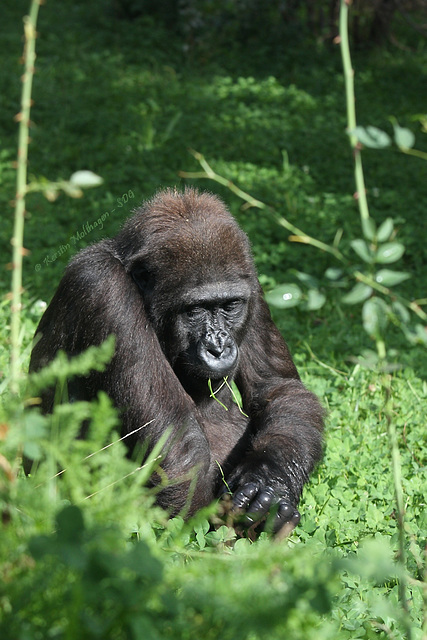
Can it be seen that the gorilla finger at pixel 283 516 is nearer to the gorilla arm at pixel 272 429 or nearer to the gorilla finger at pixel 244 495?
the gorilla arm at pixel 272 429

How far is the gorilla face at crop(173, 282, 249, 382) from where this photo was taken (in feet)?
13.8

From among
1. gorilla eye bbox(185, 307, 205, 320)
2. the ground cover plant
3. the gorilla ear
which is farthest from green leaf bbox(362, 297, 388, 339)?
the gorilla ear

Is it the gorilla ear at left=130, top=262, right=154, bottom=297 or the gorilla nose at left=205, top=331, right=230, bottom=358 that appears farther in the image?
the gorilla ear at left=130, top=262, right=154, bottom=297

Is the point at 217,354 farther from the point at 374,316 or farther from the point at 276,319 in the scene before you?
the point at 276,319

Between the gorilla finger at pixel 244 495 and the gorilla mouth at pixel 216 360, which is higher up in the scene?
the gorilla mouth at pixel 216 360

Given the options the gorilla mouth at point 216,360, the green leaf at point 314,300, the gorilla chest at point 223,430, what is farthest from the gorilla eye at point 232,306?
the green leaf at point 314,300

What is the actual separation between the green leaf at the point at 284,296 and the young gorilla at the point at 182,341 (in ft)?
5.49

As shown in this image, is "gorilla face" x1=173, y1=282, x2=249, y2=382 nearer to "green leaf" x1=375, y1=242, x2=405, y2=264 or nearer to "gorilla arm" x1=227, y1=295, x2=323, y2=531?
"gorilla arm" x1=227, y1=295, x2=323, y2=531

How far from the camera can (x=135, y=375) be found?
412 cm

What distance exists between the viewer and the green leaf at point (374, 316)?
2324 millimetres

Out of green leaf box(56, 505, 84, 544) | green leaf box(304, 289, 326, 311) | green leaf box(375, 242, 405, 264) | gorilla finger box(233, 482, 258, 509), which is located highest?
green leaf box(375, 242, 405, 264)

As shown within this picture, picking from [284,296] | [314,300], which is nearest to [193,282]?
[284,296]

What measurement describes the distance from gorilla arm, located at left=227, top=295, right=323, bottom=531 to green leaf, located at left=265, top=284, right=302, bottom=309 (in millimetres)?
1706

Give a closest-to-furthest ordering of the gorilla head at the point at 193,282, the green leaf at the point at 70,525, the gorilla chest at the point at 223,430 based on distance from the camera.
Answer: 1. the green leaf at the point at 70,525
2. the gorilla head at the point at 193,282
3. the gorilla chest at the point at 223,430
